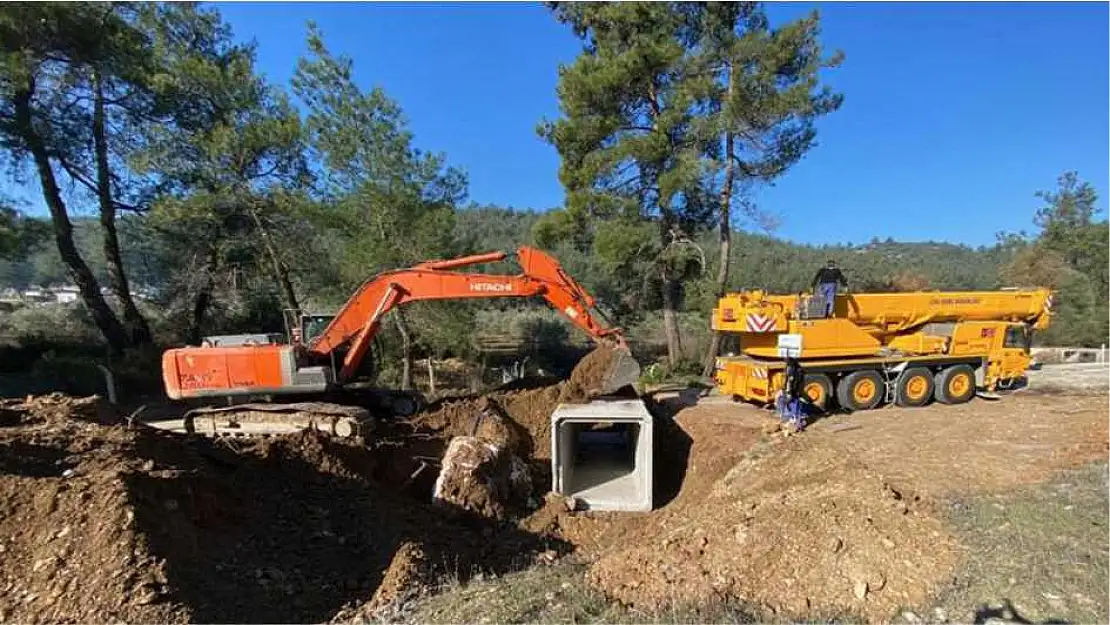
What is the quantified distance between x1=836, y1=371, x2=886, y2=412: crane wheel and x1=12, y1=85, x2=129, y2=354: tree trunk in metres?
19.9

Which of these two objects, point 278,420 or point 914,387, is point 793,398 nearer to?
point 914,387

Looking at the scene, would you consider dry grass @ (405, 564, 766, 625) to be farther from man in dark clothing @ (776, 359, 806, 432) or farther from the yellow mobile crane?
the yellow mobile crane

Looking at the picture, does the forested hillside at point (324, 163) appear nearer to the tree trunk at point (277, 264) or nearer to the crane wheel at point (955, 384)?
the tree trunk at point (277, 264)

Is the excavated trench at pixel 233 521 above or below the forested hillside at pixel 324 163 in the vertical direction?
below

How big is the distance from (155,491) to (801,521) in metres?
5.87

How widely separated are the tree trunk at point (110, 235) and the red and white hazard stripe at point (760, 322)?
18.2 metres

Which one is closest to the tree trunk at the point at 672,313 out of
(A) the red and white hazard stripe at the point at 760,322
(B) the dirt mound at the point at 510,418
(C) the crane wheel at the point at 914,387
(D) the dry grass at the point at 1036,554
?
(A) the red and white hazard stripe at the point at 760,322

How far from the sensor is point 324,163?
14.4 m

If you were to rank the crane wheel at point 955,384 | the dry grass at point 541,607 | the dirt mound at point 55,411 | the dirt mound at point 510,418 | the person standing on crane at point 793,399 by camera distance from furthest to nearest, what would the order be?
the crane wheel at point 955,384 → the dirt mound at point 510,418 → the person standing on crane at point 793,399 → the dirt mound at point 55,411 → the dry grass at point 541,607

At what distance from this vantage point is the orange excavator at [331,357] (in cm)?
903

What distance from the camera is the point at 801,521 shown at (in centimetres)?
485

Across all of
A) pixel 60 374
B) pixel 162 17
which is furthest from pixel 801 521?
pixel 162 17

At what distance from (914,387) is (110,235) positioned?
21987mm

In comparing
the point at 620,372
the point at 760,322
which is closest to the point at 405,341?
the point at 620,372
